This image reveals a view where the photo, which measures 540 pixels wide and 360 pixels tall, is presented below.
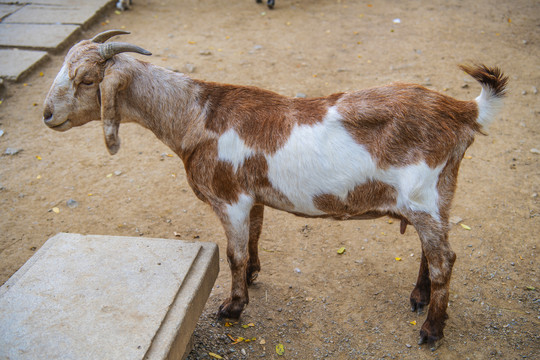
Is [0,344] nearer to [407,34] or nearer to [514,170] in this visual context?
[514,170]

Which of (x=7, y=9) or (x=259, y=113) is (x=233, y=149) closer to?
(x=259, y=113)

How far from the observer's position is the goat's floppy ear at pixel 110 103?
3061 millimetres

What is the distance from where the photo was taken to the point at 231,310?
138 inches

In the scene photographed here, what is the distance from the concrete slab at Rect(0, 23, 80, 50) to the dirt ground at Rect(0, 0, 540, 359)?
25 centimetres

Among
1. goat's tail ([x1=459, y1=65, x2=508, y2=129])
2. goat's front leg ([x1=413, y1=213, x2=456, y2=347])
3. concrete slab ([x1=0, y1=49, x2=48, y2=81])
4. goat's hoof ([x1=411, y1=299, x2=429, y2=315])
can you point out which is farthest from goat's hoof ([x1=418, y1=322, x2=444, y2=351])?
concrete slab ([x1=0, y1=49, x2=48, y2=81])

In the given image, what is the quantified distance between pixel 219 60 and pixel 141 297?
4.66 meters

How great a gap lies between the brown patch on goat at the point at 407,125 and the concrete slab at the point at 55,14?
6.13 metres

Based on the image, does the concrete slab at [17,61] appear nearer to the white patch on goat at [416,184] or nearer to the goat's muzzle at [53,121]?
the goat's muzzle at [53,121]

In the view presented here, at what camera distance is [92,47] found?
315 centimetres

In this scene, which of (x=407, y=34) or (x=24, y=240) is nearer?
(x=24, y=240)

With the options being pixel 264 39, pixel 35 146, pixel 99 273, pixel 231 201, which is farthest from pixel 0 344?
pixel 264 39

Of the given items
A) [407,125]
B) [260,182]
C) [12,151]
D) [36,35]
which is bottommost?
[12,151]

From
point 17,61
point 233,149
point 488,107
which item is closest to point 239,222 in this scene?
point 233,149

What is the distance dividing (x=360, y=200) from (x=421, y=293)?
3.38ft
